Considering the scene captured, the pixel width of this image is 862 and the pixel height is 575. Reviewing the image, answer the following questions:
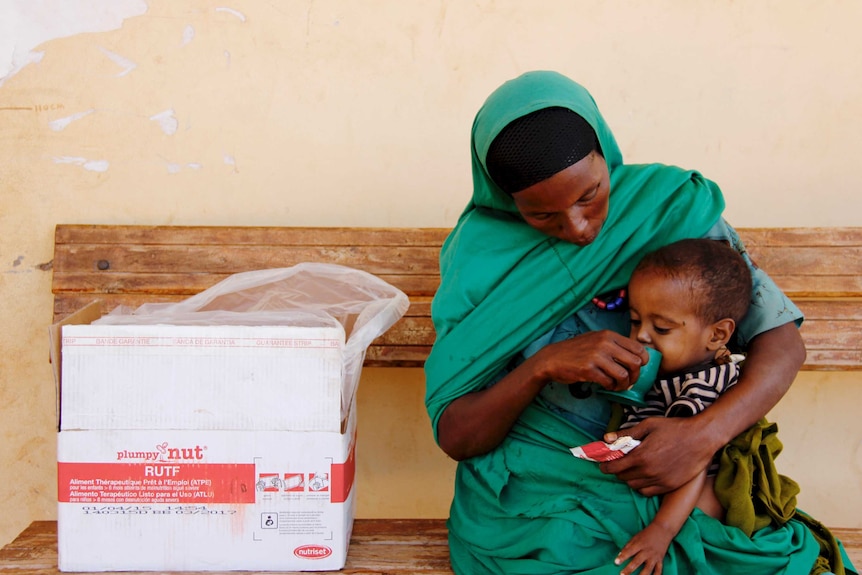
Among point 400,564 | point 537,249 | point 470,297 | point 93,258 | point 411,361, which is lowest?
point 400,564

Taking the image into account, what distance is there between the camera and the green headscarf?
183 centimetres

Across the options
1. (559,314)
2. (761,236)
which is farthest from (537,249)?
(761,236)

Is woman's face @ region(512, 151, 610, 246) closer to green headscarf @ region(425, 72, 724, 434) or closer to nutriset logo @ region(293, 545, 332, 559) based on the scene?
green headscarf @ region(425, 72, 724, 434)

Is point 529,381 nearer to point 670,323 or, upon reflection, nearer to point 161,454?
point 670,323

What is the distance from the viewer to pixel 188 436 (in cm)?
184

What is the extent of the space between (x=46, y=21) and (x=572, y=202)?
5.69 feet

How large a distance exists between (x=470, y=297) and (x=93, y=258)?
117 cm

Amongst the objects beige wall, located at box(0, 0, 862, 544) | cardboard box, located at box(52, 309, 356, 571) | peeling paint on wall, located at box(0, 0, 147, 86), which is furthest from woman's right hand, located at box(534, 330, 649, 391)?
peeling paint on wall, located at box(0, 0, 147, 86)

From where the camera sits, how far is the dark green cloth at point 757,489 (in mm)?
1643

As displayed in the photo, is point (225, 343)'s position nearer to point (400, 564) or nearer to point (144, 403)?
point (144, 403)

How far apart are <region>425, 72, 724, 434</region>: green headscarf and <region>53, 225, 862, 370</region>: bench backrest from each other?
535 mm

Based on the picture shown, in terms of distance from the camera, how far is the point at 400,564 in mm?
1994

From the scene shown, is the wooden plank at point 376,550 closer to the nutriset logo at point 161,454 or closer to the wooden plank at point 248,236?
the nutriset logo at point 161,454

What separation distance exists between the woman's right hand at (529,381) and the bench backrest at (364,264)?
1.99 feet
